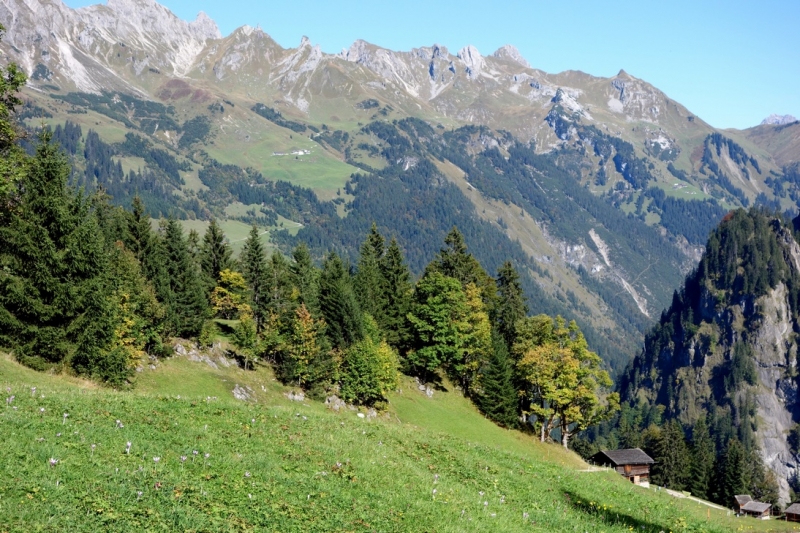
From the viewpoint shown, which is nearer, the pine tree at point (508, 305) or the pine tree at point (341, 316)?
the pine tree at point (341, 316)

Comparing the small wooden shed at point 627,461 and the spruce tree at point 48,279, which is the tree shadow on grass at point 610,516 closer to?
the spruce tree at point 48,279

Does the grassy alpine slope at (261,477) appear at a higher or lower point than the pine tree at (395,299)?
lower

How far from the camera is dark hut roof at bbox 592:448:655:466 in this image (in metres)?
92.9

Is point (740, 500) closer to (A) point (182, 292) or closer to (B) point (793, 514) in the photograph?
(B) point (793, 514)

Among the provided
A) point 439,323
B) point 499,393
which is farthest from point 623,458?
point 439,323

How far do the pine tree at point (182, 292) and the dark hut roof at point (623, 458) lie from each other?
65.3m

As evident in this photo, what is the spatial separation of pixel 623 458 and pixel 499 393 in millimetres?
37228

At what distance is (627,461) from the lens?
93562 mm

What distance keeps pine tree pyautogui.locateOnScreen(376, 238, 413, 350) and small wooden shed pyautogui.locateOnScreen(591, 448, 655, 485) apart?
40141 millimetres

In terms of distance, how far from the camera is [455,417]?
2630 inches

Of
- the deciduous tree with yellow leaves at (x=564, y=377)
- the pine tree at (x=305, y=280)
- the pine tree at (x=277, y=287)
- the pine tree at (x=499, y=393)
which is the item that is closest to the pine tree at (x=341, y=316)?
the pine tree at (x=305, y=280)

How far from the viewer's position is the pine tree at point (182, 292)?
5788 cm

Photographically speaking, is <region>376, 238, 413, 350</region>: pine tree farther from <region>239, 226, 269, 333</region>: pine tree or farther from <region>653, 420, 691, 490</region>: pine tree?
<region>653, 420, 691, 490</region>: pine tree

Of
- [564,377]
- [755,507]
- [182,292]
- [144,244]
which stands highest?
[144,244]
